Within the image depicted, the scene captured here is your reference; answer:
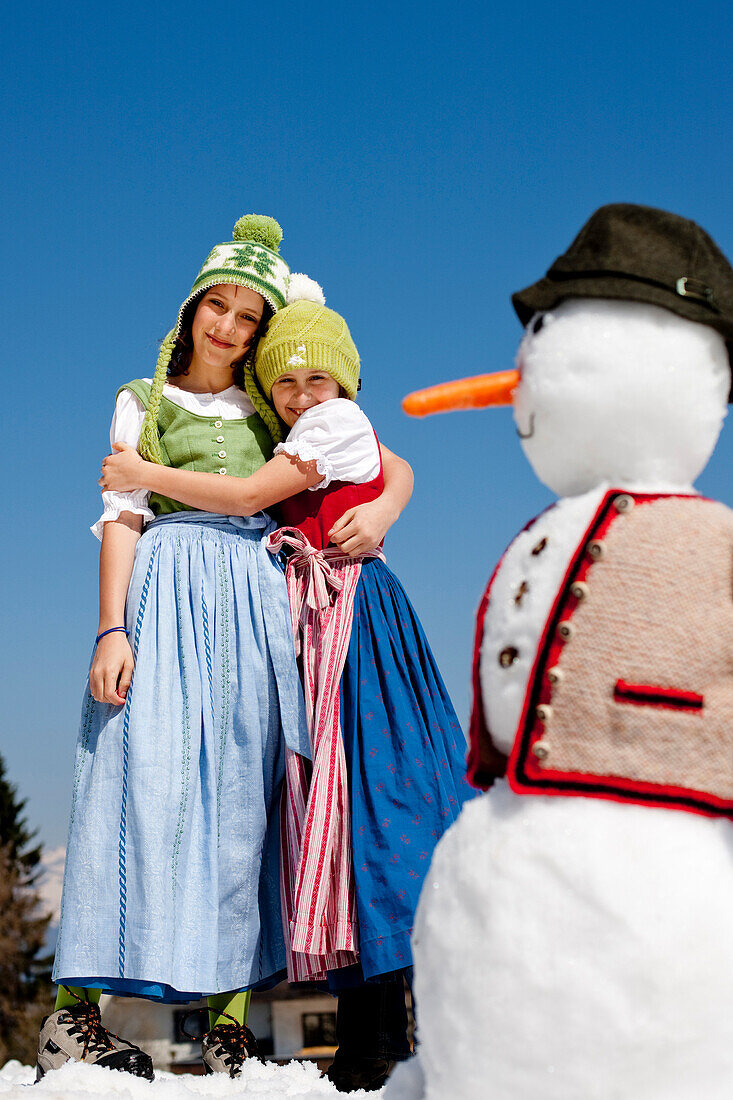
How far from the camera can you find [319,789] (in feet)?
7.21

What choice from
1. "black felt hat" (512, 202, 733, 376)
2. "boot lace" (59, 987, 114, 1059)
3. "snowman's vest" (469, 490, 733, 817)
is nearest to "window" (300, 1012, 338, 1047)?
"boot lace" (59, 987, 114, 1059)

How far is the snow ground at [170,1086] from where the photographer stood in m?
1.87

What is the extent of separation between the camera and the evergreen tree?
18547mm

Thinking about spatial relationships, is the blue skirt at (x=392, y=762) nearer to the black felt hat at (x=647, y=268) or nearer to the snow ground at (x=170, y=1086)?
the snow ground at (x=170, y=1086)

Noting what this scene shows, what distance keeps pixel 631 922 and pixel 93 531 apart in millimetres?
1725

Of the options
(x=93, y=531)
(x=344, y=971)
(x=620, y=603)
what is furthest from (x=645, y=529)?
(x=93, y=531)

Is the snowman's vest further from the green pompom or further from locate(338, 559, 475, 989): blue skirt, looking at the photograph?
the green pompom

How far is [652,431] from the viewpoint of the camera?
1251mm

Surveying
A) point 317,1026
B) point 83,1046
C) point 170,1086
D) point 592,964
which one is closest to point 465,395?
point 592,964

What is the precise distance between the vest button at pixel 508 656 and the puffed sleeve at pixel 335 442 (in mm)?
1183

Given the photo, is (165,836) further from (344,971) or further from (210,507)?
(210,507)

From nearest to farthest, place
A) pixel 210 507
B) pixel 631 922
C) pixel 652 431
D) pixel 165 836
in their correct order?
pixel 631 922 → pixel 652 431 → pixel 165 836 → pixel 210 507

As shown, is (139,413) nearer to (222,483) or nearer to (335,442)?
(222,483)

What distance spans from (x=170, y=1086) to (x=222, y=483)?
3.93 feet
